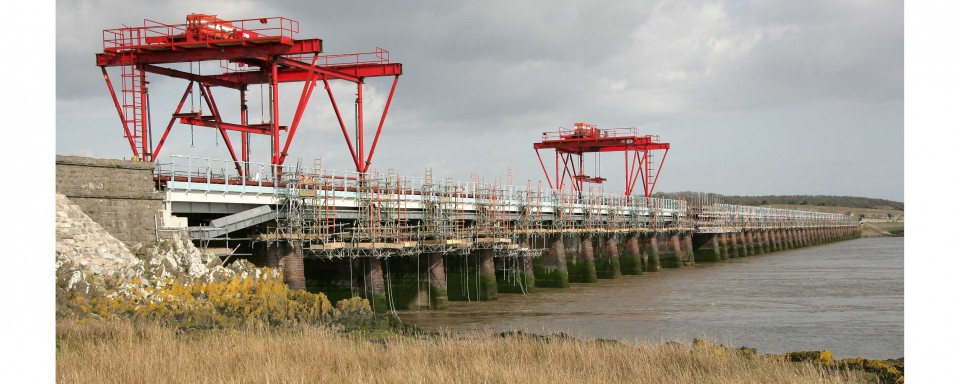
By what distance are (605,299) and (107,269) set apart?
20.4 m

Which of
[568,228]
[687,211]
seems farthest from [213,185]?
[687,211]

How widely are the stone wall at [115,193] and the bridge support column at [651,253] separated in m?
36.8

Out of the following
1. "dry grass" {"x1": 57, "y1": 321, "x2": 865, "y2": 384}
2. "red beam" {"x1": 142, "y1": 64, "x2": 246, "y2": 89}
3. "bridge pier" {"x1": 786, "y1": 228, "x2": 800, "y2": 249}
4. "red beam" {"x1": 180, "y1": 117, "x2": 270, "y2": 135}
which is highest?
"red beam" {"x1": 142, "y1": 64, "x2": 246, "y2": 89}

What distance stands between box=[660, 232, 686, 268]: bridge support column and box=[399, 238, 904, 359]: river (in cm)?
991

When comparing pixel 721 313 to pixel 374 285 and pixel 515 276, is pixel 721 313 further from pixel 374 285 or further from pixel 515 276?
pixel 374 285

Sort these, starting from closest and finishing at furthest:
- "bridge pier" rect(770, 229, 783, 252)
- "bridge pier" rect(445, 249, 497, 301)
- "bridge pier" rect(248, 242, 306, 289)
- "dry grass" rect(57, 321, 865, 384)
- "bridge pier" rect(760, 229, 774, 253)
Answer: "dry grass" rect(57, 321, 865, 384) < "bridge pier" rect(248, 242, 306, 289) < "bridge pier" rect(445, 249, 497, 301) < "bridge pier" rect(760, 229, 774, 253) < "bridge pier" rect(770, 229, 783, 252)

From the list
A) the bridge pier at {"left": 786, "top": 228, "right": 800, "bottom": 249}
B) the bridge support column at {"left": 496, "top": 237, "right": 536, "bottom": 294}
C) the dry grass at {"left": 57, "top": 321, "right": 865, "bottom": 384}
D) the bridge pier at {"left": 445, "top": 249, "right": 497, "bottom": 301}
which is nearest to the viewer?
the dry grass at {"left": 57, "top": 321, "right": 865, "bottom": 384}

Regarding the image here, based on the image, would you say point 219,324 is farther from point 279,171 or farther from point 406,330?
point 279,171

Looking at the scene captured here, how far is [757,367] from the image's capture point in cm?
1189

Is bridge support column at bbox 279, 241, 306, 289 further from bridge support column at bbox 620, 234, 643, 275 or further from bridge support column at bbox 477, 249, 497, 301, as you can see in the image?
bridge support column at bbox 620, 234, 643, 275

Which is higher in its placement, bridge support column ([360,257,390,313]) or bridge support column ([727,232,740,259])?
bridge support column ([360,257,390,313])

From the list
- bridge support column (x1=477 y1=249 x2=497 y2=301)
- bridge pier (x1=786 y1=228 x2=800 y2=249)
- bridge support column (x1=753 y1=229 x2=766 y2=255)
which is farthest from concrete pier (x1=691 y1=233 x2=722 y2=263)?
bridge support column (x1=477 y1=249 x2=497 y2=301)

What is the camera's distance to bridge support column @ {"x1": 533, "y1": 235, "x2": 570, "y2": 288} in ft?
130

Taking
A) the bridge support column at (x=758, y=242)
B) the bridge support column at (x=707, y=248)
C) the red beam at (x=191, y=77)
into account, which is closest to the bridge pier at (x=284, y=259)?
the red beam at (x=191, y=77)
